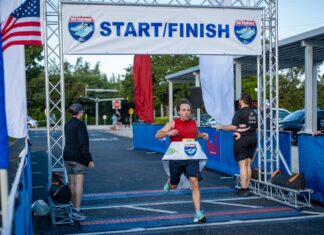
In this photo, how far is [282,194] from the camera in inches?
327

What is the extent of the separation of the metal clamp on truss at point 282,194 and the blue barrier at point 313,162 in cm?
21

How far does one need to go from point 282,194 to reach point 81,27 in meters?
4.69

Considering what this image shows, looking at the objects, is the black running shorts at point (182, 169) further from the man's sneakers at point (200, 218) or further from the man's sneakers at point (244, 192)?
the man's sneakers at point (244, 192)

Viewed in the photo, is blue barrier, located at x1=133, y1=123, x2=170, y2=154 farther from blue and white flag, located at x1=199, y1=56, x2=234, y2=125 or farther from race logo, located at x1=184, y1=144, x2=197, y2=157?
race logo, located at x1=184, y1=144, x2=197, y2=157

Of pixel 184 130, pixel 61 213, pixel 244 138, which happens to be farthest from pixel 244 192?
pixel 61 213

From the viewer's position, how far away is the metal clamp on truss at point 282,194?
7879mm

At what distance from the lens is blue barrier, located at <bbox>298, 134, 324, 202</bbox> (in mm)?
7863

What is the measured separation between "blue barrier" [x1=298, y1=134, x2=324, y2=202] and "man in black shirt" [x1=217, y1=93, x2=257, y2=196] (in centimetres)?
102

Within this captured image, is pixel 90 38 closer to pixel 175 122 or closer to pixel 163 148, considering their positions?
pixel 175 122

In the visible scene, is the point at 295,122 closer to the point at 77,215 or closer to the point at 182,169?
the point at 182,169

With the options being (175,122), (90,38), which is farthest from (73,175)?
(90,38)

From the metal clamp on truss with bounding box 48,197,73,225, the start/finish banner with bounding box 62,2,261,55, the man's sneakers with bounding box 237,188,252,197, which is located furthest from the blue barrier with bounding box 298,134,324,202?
the metal clamp on truss with bounding box 48,197,73,225

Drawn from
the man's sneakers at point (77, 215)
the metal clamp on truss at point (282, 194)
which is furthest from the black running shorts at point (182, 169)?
the metal clamp on truss at point (282, 194)

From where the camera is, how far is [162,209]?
793 cm
